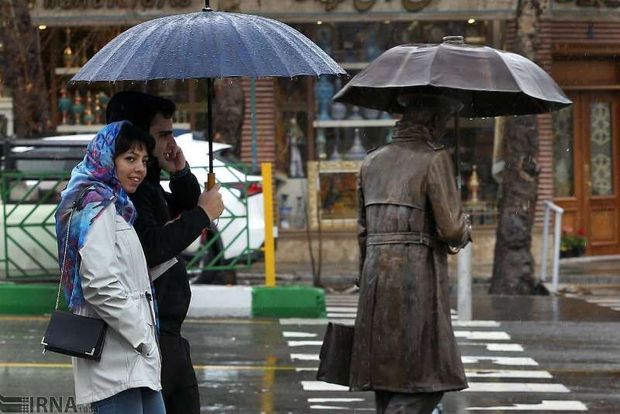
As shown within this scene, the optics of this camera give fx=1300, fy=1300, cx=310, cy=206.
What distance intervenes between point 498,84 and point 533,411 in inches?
129

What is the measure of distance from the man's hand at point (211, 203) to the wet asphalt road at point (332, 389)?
336cm

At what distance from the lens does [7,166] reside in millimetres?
13242

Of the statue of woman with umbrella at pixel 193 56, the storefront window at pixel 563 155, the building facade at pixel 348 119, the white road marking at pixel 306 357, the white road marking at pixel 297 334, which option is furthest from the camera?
the storefront window at pixel 563 155

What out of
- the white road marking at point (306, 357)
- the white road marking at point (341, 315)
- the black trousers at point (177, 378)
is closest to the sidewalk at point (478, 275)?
the white road marking at point (341, 315)

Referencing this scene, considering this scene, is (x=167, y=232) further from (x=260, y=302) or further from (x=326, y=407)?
(x=260, y=302)

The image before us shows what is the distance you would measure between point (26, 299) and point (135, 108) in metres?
7.84

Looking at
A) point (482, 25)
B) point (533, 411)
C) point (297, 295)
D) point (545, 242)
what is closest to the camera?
point (533, 411)

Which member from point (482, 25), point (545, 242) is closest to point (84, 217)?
point (545, 242)

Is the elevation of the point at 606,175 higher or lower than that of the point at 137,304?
lower

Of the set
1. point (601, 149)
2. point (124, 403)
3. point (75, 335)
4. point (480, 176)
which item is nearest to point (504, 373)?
point (124, 403)

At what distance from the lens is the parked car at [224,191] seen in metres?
13.2

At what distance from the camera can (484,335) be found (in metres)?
12.1

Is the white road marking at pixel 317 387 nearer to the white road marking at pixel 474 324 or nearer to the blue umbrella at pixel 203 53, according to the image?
the white road marking at pixel 474 324

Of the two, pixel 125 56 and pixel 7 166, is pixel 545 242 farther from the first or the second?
pixel 125 56
